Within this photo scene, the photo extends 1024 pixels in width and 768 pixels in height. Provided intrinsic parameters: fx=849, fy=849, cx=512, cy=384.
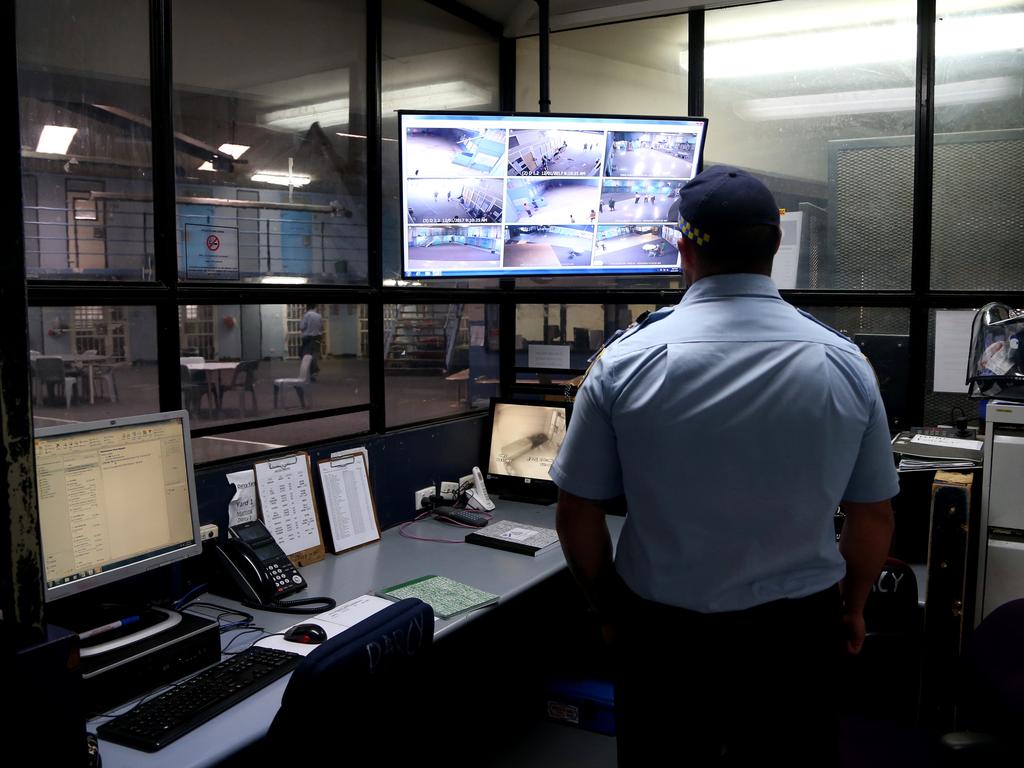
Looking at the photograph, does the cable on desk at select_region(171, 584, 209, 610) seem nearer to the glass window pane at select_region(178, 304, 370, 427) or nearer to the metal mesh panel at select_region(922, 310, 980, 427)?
the glass window pane at select_region(178, 304, 370, 427)

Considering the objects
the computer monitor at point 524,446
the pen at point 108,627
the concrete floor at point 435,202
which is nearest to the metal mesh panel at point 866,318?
the computer monitor at point 524,446

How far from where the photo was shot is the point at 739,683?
4.97ft

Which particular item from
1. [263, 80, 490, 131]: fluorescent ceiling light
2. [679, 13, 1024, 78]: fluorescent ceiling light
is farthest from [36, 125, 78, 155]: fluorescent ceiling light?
[679, 13, 1024, 78]: fluorescent ceiling light

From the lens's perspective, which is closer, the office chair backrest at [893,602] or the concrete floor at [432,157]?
the office chair backrest at [893,602]

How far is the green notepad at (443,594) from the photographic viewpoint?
2.14 metres

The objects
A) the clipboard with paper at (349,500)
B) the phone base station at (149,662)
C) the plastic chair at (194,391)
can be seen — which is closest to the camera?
the phone base station at (149,662)

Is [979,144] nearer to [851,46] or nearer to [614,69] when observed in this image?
[851,46]

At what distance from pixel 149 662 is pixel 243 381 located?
5.39 ft

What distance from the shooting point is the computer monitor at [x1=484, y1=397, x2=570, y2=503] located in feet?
10.9

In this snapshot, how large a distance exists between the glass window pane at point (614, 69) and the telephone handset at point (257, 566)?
211 centimetres

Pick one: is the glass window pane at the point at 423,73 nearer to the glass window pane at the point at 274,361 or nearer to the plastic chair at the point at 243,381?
the glass window pane at the point at 274,361

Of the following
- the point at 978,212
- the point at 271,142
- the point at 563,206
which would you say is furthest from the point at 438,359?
the point at 978,212

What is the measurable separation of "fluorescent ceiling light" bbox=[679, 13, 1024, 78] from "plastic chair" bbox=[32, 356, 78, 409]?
2.52 meters

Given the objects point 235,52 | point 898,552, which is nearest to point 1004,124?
point 898,552
